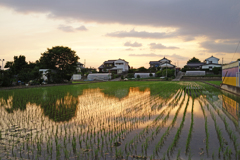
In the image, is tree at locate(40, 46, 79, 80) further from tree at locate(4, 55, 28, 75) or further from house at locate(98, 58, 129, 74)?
house at locate(98, 58, 129, 74)

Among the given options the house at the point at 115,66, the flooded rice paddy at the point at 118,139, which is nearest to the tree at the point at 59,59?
the house at the point at 115,66

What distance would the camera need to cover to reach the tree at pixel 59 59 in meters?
36.8

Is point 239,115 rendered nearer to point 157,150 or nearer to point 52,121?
point 157,150

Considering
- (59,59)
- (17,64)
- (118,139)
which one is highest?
(59,59)

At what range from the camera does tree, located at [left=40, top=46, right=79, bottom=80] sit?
36.8 meters

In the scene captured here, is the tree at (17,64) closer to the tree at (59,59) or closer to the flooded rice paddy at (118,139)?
the tree at (59,59)

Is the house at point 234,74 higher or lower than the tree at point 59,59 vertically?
lower

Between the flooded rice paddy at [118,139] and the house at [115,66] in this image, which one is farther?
the house at [115,66]

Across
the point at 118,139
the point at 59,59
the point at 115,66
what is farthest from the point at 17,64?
the point at 118,139

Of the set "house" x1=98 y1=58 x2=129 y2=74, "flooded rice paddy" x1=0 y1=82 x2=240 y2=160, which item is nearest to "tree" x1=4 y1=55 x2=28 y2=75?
"house" x1=98 y1=58 x2=129 y2=74

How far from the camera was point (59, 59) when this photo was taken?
3731 centimetres

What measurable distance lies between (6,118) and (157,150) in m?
6.10

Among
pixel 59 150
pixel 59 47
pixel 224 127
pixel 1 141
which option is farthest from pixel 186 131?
pixel 59 47

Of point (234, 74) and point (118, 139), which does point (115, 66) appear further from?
point (118, 139)
